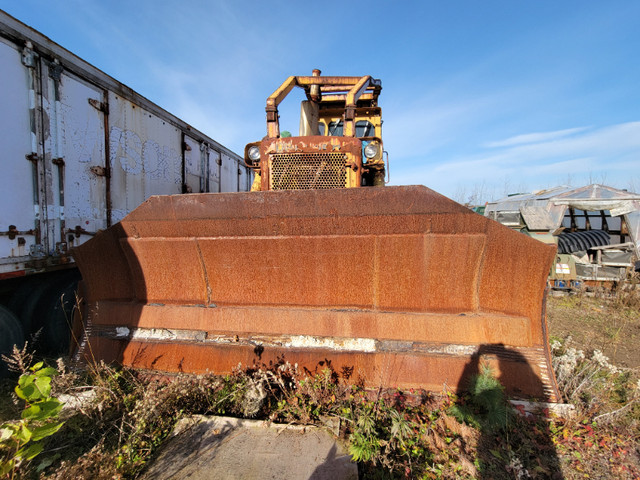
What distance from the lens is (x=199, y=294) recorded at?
107 inches

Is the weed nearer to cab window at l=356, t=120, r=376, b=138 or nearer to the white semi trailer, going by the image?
the white semi trailer

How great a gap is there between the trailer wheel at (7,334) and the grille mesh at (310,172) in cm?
298

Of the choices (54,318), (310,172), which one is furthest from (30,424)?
(54,318)

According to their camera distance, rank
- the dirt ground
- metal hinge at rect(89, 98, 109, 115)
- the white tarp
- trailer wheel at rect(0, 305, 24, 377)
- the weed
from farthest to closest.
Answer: the white tarp, the dirt ground, metal hinge at rect(89, 98, 109, 115), trailer wheel at rect(0, 305, 24, 377), the weed

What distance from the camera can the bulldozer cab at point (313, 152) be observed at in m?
3.16

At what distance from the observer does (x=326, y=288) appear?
254 centimetres

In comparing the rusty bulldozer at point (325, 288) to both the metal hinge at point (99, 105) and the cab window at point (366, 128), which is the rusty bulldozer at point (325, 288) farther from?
the cab window at point (366, 128)

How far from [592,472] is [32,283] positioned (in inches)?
213

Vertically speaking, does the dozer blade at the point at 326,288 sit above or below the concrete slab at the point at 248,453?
above

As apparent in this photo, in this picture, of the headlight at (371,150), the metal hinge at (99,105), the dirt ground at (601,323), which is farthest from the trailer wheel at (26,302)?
the dirt ground at (601,323)

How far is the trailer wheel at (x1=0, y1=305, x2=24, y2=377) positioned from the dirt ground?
632 cm

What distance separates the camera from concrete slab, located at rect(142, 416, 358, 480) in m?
→ 1.79

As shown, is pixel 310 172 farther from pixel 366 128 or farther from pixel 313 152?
pixel 366 128

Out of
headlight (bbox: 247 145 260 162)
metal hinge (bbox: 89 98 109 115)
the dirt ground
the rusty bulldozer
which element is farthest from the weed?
the dirt ground
